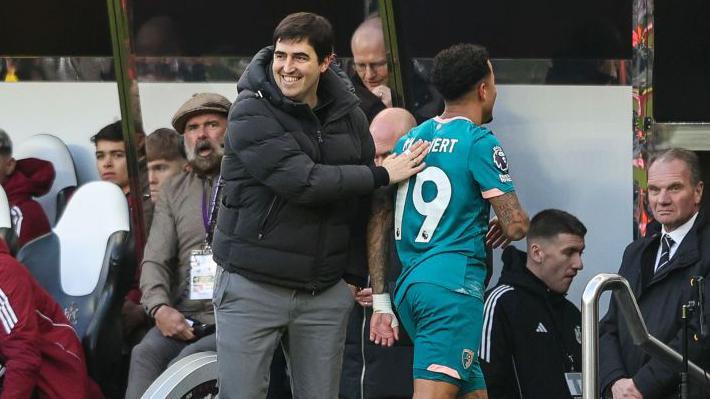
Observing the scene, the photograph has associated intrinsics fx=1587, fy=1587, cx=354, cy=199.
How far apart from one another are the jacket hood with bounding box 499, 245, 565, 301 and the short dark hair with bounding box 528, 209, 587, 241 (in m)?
0.14

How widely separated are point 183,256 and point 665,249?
2.38 metres

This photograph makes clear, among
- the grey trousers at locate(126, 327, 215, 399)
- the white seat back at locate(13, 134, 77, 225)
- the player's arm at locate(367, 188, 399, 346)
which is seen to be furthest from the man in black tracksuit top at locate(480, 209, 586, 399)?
the white seat back at locate(13, 134, 77, 225)

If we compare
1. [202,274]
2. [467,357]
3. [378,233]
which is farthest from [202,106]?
[467,357]

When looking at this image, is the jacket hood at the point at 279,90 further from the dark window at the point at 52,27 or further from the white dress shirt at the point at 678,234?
the dark window at the point at 52,27

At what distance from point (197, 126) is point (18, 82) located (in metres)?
1.32

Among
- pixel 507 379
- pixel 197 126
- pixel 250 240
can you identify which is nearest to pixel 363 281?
pixel 250 240

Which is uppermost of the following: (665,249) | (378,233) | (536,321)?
(378,233)

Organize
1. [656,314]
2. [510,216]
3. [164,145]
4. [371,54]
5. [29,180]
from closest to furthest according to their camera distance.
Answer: [510,216] < [656,314] < [371,54] < [164,145] < [29,180]

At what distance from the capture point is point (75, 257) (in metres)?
8.55

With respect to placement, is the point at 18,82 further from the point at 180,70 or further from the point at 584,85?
the point at 584,85

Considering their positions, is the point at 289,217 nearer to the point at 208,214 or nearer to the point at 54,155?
the point at 208,214

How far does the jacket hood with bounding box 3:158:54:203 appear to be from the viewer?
8664 mm

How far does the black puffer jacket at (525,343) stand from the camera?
687 cm

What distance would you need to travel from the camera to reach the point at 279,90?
587cm
